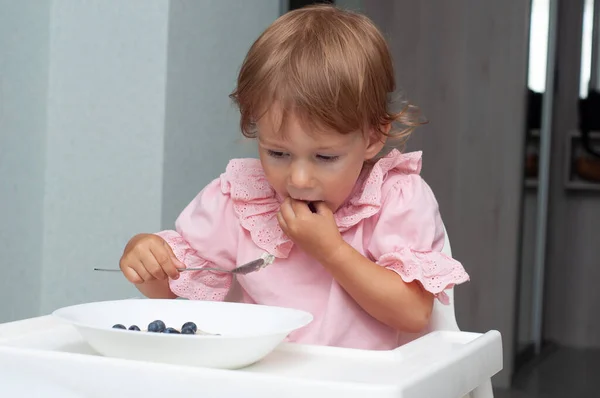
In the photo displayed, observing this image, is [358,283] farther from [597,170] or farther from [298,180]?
[597,170]

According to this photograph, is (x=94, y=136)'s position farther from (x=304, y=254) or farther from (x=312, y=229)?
(x=312, y=229)

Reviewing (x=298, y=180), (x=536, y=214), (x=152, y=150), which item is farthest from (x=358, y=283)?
(x=536, y=214)

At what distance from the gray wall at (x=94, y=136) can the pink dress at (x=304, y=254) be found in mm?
987

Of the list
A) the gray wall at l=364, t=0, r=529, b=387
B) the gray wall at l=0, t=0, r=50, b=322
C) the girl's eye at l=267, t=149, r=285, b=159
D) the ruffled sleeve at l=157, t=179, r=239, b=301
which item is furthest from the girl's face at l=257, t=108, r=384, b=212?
the gray wall at l=364, t=0, r=529, b=387

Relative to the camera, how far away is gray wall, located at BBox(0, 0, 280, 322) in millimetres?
2225

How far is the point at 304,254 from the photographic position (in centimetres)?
123

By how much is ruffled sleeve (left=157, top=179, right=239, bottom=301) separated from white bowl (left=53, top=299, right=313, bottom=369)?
303 mm

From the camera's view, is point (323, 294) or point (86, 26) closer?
point (323, 294)

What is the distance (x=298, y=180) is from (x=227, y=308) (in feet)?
0.66

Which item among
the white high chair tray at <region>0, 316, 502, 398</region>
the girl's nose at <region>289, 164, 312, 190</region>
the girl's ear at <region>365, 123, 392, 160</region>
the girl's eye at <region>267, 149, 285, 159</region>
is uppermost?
the girl's ear at <region>365, 123, 392, 160</region>

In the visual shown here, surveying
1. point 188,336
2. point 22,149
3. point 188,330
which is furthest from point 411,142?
point 188,336

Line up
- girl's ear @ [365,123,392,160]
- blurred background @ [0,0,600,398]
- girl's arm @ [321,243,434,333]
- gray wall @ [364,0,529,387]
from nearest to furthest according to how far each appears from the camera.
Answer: girl's arm @ [321,243,434,333], girl's ear @ [365,123,392,160], blurred background @ [0,0,600,398], gray wall @ [364,0,529,387]

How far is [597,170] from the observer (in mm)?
2883

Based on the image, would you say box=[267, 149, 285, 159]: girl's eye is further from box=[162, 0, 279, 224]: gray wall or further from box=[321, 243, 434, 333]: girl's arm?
box=[162, 0, 279, 224]: gray wall
